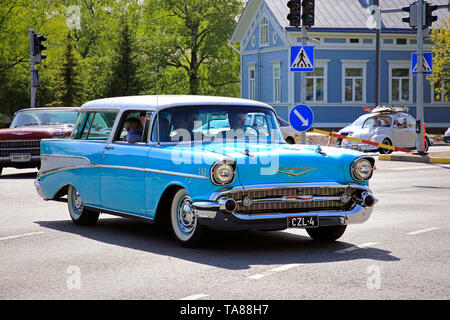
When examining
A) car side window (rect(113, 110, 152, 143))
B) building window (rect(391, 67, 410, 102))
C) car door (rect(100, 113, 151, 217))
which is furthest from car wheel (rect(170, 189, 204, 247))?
building window (rect(391, 67, 410, 102))

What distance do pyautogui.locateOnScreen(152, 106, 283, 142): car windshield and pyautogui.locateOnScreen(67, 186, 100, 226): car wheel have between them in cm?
191

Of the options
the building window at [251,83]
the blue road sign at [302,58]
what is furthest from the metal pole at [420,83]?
the building window at [251,83]

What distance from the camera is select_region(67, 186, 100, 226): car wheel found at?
10.8 meters

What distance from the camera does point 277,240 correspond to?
9.49 metres

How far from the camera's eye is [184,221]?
887 centimetres

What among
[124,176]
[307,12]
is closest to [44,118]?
[307,12]

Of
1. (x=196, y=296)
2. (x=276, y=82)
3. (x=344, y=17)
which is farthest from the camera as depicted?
(x=276, y=82)

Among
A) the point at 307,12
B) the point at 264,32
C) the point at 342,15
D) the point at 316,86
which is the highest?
the point at 342,15

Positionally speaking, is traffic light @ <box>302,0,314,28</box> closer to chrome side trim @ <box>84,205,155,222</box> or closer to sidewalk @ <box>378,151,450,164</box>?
sidewalk @ <box>378,151,450,164</box>

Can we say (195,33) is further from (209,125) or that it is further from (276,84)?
(209,125)

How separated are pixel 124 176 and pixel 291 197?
2196 mm
